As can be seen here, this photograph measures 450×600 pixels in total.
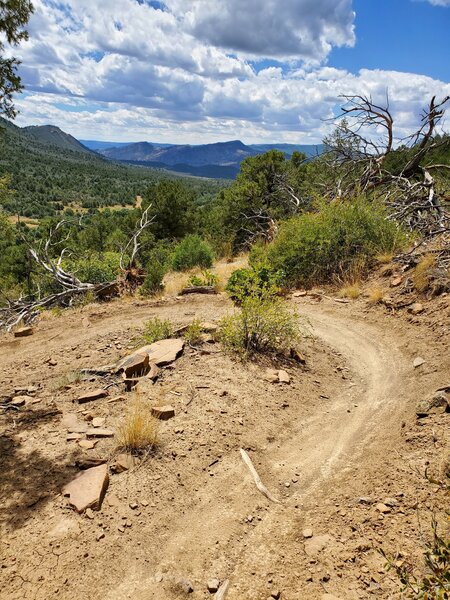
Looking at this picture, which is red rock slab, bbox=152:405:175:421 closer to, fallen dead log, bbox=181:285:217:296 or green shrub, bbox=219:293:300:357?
green shrub, bbox=219:293:300:357

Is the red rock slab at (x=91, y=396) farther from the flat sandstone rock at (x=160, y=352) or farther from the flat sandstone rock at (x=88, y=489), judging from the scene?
the flat sandstone rock at (x=88, y=489)

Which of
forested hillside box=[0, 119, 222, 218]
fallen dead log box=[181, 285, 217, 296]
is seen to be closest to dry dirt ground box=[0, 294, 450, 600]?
fallen dead log box=[181, 285, 217, 296]

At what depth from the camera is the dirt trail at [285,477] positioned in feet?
9.91

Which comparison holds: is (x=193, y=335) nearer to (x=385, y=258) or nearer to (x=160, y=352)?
(x=160, y=352)

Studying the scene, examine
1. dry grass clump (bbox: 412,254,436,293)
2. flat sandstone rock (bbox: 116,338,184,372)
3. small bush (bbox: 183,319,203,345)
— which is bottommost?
flat sandstone rock (bbox: 116,338,184,372)

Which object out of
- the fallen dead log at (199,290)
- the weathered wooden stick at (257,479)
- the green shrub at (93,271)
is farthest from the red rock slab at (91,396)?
the green shrub at (93,271)

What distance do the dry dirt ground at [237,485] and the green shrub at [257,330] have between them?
0.33 meters

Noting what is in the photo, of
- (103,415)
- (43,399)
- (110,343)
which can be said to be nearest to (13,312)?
(110,343)

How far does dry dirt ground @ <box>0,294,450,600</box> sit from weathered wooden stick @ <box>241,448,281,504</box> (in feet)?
0.19

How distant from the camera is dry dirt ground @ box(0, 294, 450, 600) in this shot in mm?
2904

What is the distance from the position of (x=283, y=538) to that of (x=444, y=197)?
10.6 meters

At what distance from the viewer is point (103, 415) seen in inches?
190

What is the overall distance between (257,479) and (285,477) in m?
0.31

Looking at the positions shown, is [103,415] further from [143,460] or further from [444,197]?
[444,197]
